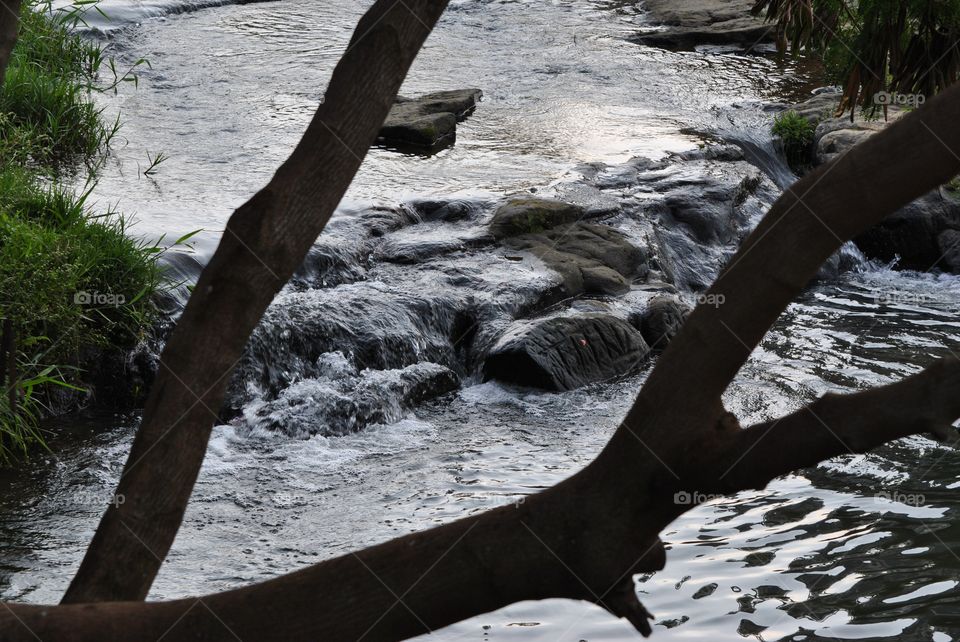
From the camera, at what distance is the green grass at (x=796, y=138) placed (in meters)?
12.4

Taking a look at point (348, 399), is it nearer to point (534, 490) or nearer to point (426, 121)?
point (534, 490)

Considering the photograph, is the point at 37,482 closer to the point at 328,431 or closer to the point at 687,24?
the point at 328,431

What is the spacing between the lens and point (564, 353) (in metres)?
7.62

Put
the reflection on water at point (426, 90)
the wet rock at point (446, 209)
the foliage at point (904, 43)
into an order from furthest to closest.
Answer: the reflection on water at point (426, 90) < the wet rock at point (446, 209) < the foliage at point (904, 43)

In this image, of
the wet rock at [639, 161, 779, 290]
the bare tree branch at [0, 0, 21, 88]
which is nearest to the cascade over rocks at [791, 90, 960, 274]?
the wet rock at [639, 161, 779, 290]

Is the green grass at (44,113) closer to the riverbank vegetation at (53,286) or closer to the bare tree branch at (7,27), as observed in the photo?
the riverbank vegetation at (53,286)

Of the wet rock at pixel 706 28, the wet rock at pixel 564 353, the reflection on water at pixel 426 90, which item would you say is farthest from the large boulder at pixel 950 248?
the wet rock at pixel 706 28

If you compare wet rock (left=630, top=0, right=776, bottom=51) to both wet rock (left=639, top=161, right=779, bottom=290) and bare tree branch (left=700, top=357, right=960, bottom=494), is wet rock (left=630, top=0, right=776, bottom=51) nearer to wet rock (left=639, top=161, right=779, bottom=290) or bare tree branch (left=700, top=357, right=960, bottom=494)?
wet rock (left=639, top=161, right=779, bottom=290)

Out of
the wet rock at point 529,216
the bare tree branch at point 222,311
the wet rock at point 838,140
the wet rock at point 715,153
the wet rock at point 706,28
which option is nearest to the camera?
the bare tree branch at point 222,311

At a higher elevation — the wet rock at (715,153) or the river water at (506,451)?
the wet rock at (715,153)

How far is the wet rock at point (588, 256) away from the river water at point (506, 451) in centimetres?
33

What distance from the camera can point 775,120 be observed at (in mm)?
12695

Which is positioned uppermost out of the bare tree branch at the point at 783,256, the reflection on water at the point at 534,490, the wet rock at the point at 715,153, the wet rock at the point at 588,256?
the bare tree branch at the point at 783,256

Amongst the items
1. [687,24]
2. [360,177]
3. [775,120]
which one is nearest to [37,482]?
[360,177]
